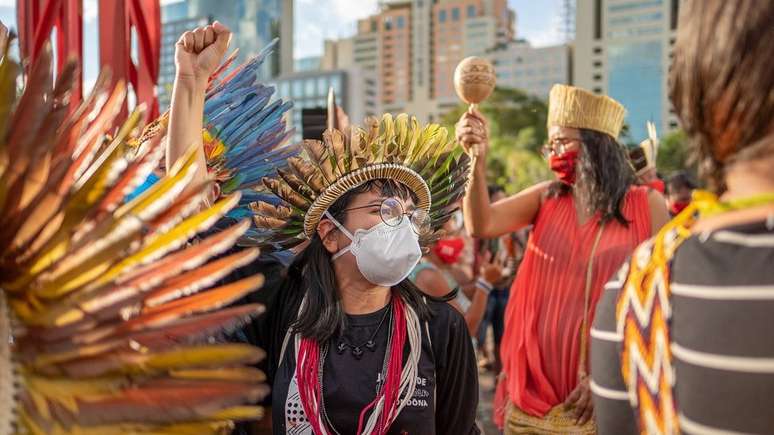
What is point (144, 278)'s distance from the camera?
2.93ft

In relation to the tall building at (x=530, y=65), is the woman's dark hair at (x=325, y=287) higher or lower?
lower

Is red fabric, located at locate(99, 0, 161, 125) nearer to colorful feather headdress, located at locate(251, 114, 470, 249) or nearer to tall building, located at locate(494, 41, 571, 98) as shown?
colorful feather headdress, located at locate(251, 114, 470, 249)

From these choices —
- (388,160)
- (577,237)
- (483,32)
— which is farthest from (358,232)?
(483,32)

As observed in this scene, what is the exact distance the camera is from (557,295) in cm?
311

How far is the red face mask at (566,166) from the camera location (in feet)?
10.8

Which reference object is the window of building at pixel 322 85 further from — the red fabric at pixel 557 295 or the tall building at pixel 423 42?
the red fabric at pixel 557 295

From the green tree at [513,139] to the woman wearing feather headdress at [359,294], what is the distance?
33.4 m

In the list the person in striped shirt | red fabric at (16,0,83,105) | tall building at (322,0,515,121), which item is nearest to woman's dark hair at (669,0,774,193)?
the person in striped shirt

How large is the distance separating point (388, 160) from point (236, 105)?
2.46 ft

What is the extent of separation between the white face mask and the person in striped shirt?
1.14 m

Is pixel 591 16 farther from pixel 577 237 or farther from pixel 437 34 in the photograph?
pixel 577 237

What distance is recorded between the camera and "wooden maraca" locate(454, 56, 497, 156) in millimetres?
3217

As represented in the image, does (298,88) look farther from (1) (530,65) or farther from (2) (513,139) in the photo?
(1) (530,65)

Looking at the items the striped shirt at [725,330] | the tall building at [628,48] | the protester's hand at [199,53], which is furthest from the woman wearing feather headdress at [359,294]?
the tall building at [628,48]
